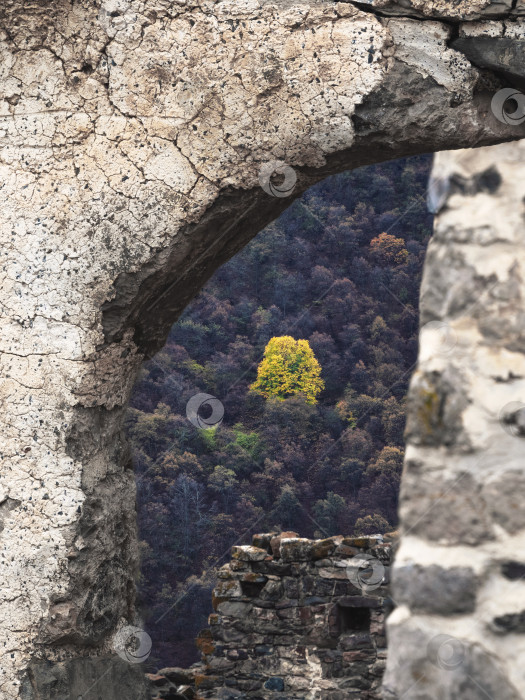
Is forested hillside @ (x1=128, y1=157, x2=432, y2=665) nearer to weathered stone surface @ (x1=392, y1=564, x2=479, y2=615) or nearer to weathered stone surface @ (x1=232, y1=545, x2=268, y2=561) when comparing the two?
weathered stone surface @ (x1=232, y1=545, x2=268, y2=561)

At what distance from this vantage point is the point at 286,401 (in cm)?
1702

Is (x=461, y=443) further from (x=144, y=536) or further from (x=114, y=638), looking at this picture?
(x=144, y=536)

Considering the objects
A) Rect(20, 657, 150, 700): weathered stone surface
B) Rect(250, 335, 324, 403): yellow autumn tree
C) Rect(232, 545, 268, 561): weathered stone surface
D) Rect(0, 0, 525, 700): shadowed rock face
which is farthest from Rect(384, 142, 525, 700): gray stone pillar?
Rect(250, 335, 324, 403): yellow autumn tree

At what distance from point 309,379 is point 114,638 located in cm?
1497

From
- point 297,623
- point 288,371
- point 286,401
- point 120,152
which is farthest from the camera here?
point 288,371

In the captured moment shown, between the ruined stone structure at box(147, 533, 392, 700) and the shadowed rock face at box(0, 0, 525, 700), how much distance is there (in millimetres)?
3005

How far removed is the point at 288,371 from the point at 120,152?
595 inches

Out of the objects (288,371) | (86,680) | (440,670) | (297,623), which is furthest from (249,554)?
(288,371)

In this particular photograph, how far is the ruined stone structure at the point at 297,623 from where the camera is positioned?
4941mm

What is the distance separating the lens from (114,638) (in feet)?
7.56

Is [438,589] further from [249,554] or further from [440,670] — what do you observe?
[249,554]

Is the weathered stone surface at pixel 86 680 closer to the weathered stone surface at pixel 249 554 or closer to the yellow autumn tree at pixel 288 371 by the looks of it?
the weathered stone surface at pixel 249 554

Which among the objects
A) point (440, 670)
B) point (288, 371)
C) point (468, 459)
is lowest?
point (440, 670)

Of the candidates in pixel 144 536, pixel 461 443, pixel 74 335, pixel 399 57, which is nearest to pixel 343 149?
pixel 399 57
